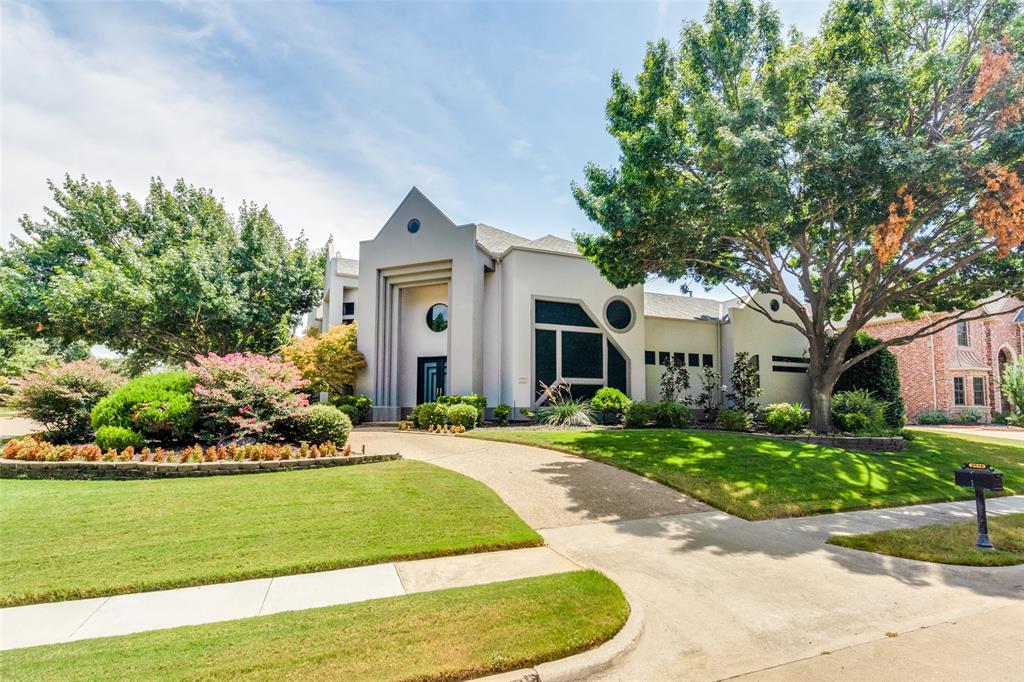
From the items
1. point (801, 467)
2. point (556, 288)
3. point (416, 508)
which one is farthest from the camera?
point (556, 288)

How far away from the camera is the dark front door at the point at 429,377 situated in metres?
20.6

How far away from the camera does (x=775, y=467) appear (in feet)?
33.1

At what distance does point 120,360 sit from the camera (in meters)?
33.7

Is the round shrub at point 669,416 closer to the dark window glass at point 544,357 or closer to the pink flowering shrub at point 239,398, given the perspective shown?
the dark window glass at point 544,357

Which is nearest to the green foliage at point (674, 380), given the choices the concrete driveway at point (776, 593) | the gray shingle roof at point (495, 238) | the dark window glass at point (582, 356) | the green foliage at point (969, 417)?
the dark window glass at point (582, 356)

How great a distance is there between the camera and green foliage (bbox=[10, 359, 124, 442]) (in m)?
10.7

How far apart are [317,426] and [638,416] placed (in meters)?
10.5

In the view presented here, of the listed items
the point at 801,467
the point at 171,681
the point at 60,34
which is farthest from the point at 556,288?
the point at 171,681

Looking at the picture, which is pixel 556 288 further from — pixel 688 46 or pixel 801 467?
pixel 801 467

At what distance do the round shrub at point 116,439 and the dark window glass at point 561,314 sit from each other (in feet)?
42.3

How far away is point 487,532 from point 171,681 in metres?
3.81

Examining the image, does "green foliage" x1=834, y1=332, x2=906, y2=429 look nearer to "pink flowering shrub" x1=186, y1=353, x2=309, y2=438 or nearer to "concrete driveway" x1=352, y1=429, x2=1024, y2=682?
"concrete driveway" x1=352, y1=429, x2=1024, y2=682

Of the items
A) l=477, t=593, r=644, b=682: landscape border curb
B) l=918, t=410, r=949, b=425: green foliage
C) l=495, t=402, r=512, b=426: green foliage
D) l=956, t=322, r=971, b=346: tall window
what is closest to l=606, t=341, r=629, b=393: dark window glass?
l=495, t=402, r=512, b=426: green foliage

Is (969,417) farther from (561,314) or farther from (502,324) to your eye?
(502,324)
